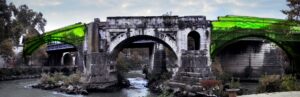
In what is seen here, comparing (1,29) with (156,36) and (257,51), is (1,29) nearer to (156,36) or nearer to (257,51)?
(156,36)

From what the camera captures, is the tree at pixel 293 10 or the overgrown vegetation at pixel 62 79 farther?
the overgrown vegetation at pixel 62 79

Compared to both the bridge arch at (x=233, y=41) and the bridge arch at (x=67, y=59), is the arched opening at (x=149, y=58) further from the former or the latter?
the bridge arch at (x=67, y=59)

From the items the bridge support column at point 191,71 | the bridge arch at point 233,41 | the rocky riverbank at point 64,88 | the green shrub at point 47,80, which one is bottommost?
the rocky riverbank at point 64,88

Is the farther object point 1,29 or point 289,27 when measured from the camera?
point 1,29

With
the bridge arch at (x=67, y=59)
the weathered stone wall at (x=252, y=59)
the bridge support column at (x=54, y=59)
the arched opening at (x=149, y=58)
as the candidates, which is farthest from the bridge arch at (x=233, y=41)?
the bridge arch at (x=67, y=59)

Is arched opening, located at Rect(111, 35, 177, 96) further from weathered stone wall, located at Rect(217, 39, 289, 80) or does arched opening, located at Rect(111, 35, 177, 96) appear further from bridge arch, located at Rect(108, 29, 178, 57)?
weathered stone wall, located at Rect(217, 39, 289, 80)

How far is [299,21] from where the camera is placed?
39.6 metres

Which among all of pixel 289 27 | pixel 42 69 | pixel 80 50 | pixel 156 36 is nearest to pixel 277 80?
pixel 156 36

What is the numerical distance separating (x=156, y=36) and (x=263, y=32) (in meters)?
14.5

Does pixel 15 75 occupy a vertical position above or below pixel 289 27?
below

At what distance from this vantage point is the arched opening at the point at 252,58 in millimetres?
61031

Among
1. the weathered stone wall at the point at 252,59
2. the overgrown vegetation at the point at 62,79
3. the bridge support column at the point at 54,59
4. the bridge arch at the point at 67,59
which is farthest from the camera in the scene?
the bridge arch at the point at 67,59

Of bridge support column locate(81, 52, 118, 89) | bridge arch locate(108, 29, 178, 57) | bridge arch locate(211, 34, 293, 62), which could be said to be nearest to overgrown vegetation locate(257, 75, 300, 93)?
bridge arch locate(108, 29, 178, 57)

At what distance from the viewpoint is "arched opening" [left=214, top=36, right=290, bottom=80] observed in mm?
61031
